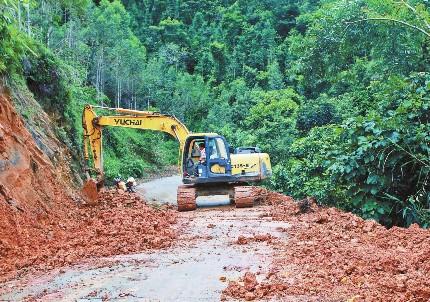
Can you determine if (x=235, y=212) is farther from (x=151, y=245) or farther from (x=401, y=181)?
(x=151, y=245)

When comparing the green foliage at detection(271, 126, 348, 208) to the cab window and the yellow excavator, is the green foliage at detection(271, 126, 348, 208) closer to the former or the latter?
the yellow excavator

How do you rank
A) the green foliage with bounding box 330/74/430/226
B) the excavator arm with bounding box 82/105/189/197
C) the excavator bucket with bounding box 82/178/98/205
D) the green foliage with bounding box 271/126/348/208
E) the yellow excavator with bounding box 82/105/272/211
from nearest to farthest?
the green foliage with bounding box 330/74/430/226, the green foliage with bounding box 271/126/348/208, the excavator bucket with bounding box 82/178/98/205, the yellow excavator with bounding box 82/105/272/211, the excavator arm with bounding box 82/105/189/197

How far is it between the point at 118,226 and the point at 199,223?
2453mm

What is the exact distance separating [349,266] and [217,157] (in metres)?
11.0

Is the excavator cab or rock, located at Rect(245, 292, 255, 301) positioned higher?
the excavator cab

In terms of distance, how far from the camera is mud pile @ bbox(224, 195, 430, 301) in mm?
5500

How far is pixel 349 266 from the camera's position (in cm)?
661

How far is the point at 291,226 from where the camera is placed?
1144 centimetres

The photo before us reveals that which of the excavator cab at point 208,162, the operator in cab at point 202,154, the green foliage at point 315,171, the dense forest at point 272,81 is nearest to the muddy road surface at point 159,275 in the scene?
the dense forest at point 272,81

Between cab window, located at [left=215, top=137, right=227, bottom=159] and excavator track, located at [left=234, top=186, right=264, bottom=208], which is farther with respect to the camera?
cab window, located at [left=215, top=137, right=227, bottom=159]

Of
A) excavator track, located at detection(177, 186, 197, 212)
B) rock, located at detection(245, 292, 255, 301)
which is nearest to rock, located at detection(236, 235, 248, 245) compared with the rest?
rock, located at detection(245, 292, 255, 301)

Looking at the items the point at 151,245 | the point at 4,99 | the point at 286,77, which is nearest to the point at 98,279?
the point at 151,245

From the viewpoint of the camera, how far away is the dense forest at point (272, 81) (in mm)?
11469

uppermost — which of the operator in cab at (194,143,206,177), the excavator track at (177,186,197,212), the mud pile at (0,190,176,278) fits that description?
the operator in cab at (194,143,206,177)
